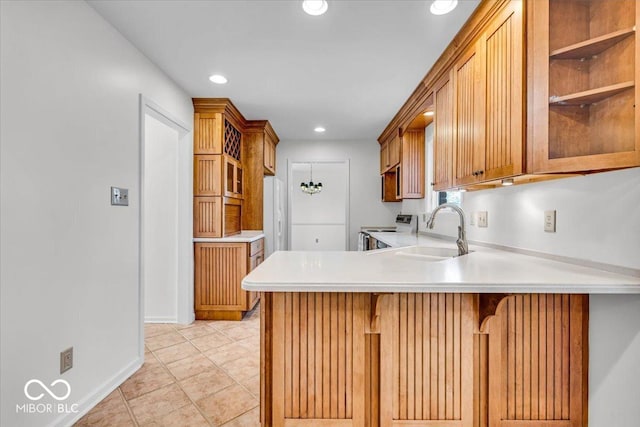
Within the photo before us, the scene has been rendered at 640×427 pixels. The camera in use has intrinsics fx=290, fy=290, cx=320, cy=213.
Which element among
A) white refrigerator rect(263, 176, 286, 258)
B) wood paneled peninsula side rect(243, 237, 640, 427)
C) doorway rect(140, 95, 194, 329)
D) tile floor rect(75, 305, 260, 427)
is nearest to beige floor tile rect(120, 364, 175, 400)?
tile floor rect(75, 305, 260, 427)

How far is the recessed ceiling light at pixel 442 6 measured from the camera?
173 centimetres

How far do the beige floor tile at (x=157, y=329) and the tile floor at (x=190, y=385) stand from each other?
2 centimetres

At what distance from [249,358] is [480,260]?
6.46ft

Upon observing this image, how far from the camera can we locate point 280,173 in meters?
5.10

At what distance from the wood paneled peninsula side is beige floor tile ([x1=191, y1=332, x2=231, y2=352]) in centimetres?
150

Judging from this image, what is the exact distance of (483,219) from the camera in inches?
87.5

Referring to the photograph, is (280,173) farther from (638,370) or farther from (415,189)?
(638,370)

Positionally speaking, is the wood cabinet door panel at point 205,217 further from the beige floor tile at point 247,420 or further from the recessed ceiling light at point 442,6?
the recessed ceiling light at point 442,6

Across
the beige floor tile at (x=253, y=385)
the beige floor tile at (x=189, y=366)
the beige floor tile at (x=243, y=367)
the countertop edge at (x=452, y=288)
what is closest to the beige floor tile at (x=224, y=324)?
the beige floor tile at (x=189, y=366)

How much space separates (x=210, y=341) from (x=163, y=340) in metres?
0.47

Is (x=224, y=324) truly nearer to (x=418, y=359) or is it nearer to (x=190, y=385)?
(x=190, y=385)

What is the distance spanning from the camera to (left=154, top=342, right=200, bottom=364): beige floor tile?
2467 millimetres

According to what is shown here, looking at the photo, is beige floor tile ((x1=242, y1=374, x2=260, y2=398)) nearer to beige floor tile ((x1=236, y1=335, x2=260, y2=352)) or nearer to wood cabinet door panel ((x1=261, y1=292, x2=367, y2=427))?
beige floor tile ((x1=236, y1=335, x2=260, y2=352))

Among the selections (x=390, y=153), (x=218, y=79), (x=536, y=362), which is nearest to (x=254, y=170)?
(x=218, y=79)
